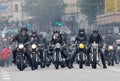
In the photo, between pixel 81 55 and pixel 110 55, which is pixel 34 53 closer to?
pixel 81 55

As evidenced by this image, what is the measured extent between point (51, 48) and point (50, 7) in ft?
208

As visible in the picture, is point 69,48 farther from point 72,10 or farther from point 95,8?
point 72,10

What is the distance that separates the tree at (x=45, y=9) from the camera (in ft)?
295

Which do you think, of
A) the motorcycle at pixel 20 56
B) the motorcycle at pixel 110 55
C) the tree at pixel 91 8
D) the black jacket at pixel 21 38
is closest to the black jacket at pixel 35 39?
the black jacket at pixel 21 38

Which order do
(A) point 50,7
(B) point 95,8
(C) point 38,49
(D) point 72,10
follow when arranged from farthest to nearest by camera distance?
1. (D) point 72,10
2. (A) point 50,7
3. (B) point 95,8
4. (C) point 38,49

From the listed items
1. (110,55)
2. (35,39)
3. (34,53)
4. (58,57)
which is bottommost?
(110,55)

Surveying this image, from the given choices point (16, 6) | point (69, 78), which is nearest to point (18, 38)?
point (69, 78)

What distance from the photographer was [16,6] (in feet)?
475

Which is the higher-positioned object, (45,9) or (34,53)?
(34,53)

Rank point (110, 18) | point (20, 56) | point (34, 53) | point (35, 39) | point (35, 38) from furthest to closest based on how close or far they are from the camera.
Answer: point (110, 18)
point (35, 38)
point (35, 39)
point (34, 53)
point (20, 56)

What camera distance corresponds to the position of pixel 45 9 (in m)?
93.2

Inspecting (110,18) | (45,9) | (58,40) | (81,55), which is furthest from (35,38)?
(45,9)

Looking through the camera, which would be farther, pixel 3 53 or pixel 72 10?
pixel 72 10

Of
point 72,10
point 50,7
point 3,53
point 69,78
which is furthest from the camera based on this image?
point 72,10
